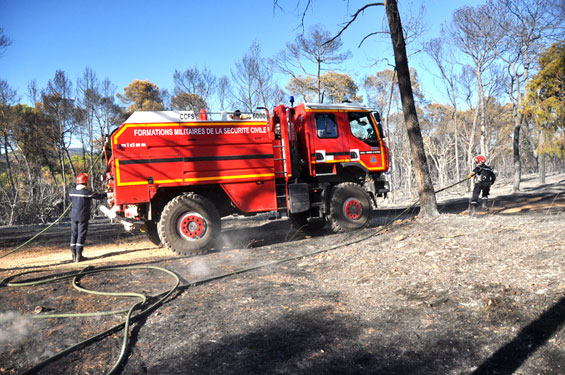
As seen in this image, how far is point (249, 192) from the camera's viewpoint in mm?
7977

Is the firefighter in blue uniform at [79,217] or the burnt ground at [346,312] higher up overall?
the firefighter in blue uniform at [79,217]

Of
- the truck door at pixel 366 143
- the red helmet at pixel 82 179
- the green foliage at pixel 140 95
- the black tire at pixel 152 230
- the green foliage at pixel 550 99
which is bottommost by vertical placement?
the black tire at pixel 152 230

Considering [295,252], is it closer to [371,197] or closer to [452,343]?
[371,197]

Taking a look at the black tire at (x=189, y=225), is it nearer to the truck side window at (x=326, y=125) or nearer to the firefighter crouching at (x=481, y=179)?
the truck side window at (x=326, y=125)

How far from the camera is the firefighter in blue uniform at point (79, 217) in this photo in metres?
7.68

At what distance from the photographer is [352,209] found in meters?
8.93

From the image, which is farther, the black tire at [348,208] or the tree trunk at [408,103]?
the black tire at [348,208]

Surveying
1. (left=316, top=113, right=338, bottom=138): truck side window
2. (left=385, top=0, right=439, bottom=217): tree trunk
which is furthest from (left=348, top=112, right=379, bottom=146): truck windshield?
(left=385, top=0, right=439, bottom=217): tree trunk

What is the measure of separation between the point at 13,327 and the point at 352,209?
684cm

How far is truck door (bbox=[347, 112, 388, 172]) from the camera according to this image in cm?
915

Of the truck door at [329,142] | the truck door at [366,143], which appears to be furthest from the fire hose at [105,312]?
the truck door at [366,143]

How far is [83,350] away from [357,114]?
305 inches

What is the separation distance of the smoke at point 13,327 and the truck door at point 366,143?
23.4 ft

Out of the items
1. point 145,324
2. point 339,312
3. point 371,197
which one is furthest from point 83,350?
point 371,197
